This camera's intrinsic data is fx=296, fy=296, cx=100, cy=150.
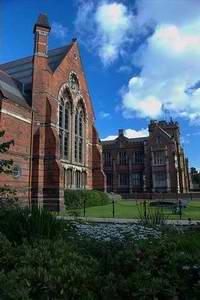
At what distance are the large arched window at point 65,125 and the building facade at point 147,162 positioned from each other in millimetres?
36062

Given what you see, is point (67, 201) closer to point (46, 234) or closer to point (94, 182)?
point (94, 182)

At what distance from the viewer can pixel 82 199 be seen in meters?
27.6

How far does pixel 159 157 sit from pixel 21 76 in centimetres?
4045

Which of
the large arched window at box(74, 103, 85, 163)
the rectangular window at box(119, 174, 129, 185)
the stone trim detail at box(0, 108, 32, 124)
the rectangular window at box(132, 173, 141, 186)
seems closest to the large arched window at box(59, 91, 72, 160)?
the large arched window at box(74, 103, 85, 163)

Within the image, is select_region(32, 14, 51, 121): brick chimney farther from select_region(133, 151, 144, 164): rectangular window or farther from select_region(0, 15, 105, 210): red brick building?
select_region(133, 151, 144, 164): rectangular window

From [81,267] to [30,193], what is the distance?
20.8 meters

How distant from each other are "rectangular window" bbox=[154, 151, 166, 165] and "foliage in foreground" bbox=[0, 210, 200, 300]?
59.7m

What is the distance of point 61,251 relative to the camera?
521cm

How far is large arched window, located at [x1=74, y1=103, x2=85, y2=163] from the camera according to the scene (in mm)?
33188

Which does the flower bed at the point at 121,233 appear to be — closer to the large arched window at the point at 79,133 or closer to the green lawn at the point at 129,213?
the green lawn at the point at 129,213

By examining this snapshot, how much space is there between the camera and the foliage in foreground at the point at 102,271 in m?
4.01

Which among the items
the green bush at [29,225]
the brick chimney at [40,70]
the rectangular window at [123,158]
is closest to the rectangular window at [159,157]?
the rectangular window at [123,158]

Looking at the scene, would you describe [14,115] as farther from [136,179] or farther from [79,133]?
[136,179]

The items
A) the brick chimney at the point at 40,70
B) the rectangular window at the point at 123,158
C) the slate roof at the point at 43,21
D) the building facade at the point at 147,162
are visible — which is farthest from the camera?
the rectangular window at the point at 123,158
